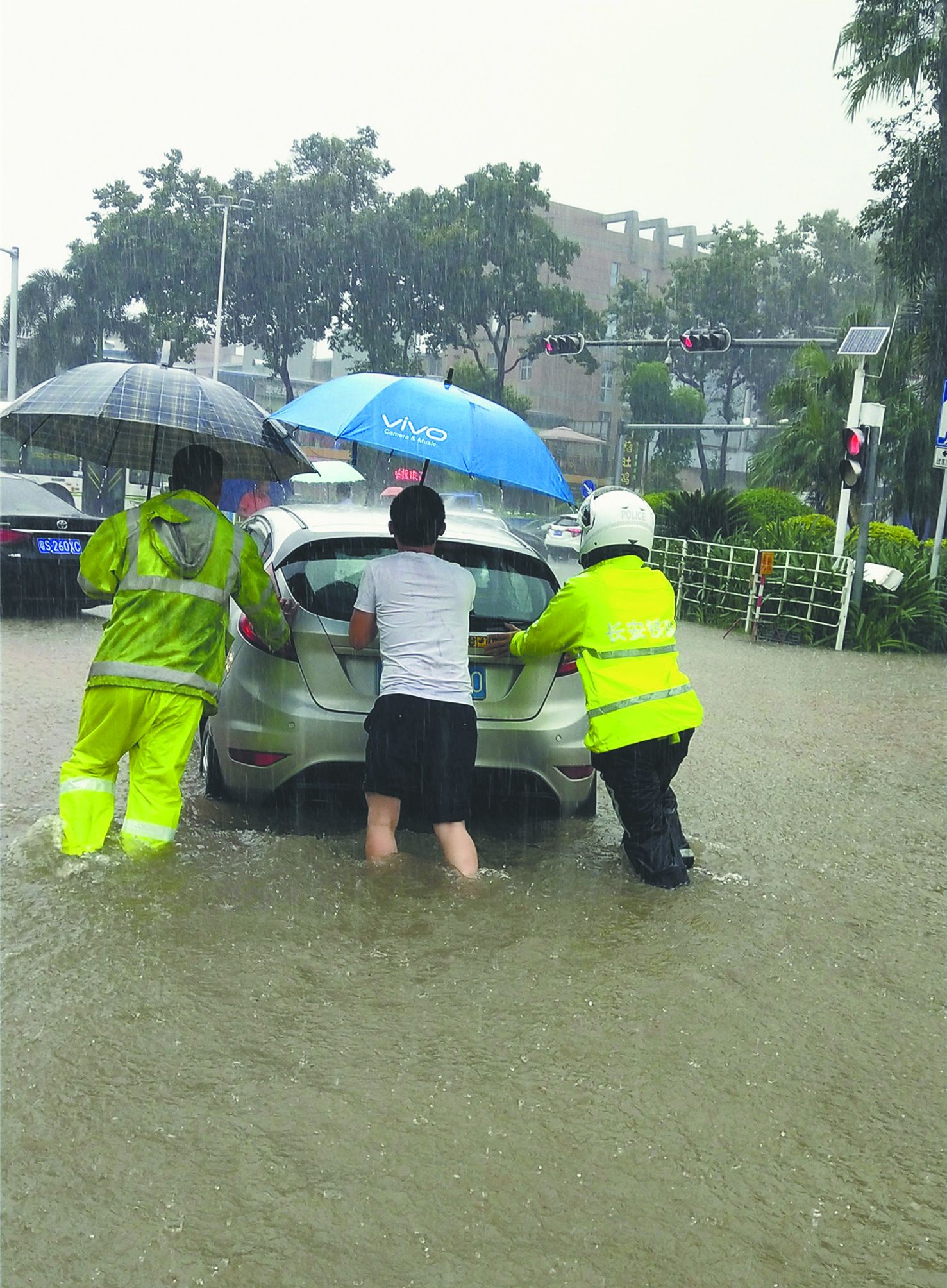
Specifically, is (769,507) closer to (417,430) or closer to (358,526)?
(358,526)

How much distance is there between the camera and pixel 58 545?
13.1m

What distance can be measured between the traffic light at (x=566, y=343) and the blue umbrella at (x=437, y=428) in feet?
66.7

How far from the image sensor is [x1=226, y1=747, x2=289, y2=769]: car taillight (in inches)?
211

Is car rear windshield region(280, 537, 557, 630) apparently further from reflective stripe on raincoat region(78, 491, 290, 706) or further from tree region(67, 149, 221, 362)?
tree region(67, 149, 221, 362)

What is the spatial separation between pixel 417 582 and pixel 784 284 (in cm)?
6208

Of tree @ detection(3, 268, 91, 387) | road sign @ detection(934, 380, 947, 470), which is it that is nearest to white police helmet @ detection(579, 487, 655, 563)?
road sign @ detection(934, 380, 947, 470)

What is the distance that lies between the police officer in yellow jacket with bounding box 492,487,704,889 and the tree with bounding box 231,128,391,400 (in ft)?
133

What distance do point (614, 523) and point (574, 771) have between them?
1.13m

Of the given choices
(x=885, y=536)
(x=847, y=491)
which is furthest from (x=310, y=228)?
(x=847, y=491)

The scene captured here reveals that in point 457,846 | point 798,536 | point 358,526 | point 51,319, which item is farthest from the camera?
point 51,319

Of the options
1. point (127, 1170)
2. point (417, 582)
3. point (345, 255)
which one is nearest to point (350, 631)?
point (417, 582)

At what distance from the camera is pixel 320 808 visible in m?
6.29

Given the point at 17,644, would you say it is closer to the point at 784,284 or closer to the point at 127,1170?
the point at 127,1170

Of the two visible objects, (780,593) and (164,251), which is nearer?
(780,593)
